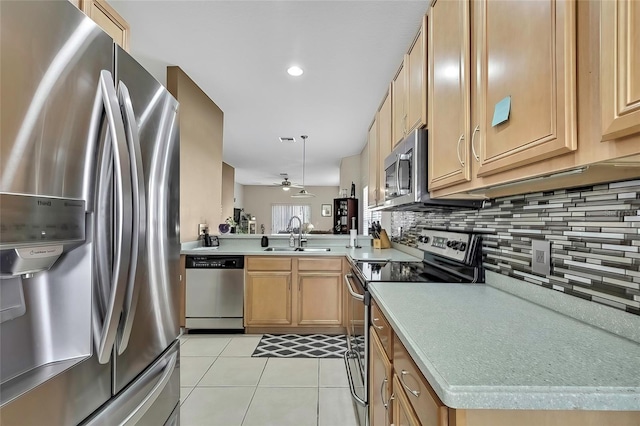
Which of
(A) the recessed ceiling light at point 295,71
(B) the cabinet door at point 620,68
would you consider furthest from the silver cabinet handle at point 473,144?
(A) the recessed ceiling light at point 295,71

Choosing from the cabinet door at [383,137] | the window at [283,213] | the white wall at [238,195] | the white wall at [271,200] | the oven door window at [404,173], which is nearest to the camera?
the oven door window at [404,173]

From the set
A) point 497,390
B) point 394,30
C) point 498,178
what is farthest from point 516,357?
point 394,30

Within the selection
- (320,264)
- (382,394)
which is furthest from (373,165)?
(382,394)

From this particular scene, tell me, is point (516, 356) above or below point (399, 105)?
below

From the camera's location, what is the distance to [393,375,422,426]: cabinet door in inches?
33.0

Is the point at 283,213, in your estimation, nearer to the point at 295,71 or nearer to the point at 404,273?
the point at 295,71

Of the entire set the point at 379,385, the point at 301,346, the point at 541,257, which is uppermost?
the point at 541,257

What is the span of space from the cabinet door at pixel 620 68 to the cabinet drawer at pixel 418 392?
0.64m

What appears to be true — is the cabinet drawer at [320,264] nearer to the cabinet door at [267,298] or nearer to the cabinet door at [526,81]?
the cabinet door at [267,298]

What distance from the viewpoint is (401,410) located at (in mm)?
951

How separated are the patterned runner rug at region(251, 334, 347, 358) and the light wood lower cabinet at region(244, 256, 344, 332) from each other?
12 cm

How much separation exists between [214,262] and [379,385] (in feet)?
7.95

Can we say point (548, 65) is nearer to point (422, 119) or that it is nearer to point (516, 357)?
point (516, 357)

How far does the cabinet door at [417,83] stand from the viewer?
1636 mm
